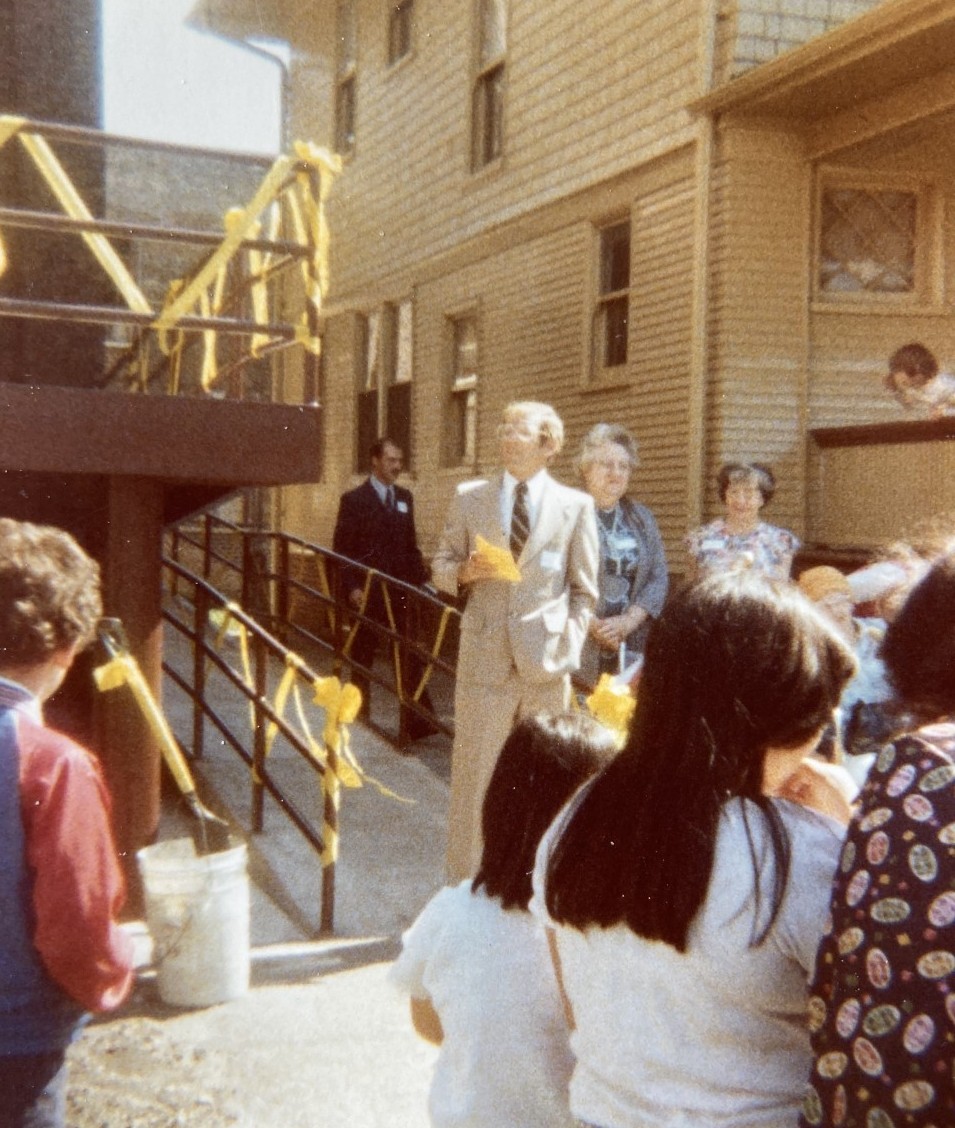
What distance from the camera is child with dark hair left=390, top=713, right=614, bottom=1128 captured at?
2281 millimetres

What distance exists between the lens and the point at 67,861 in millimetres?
2189

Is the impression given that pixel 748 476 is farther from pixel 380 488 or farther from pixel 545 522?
pixel 380 488

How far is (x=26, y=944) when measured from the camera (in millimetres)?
2254

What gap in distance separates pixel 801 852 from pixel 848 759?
1.79 m

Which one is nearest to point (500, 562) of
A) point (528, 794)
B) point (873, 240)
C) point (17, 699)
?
point (528, 794)

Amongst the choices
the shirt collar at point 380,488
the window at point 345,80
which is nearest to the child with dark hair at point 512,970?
the shirt collar at point 380,488

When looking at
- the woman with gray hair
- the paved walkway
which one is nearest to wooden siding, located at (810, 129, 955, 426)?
the woman with gray hair

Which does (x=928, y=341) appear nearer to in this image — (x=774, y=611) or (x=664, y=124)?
(x=664, y=124)

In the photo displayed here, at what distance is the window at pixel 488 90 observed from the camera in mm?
12602

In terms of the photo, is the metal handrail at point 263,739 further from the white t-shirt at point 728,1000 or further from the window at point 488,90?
the window at point 488,90

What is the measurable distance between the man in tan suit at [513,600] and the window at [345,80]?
37.9ft

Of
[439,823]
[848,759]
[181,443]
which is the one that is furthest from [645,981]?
[439,823]

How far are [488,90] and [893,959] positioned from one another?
40.3ft

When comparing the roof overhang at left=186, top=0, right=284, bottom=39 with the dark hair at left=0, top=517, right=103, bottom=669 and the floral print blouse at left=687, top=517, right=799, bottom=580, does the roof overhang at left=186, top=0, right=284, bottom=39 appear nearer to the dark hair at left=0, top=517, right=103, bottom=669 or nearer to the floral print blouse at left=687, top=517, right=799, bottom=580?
the floral print blouse at left=687, top=517, right=799, bottom=580
